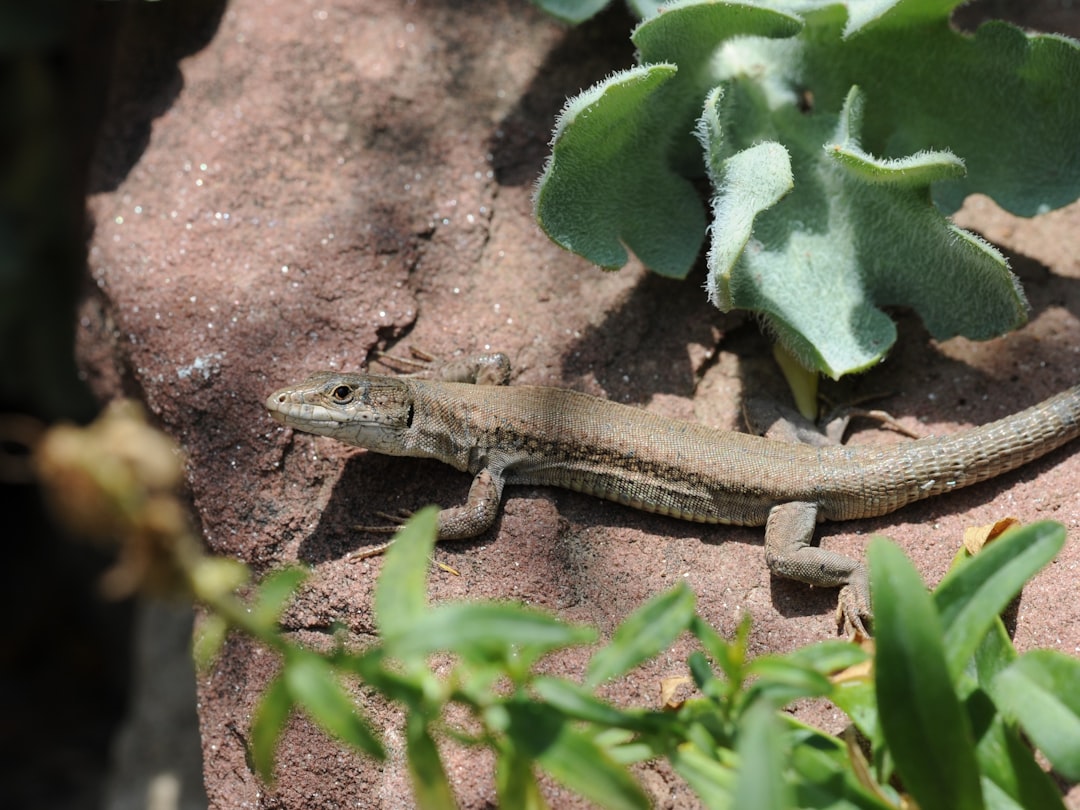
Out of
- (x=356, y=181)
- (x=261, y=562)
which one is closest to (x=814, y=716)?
(x=261, y=562)

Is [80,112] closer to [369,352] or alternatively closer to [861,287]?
[369,352]

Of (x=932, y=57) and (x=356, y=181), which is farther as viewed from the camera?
(x=356, y=181)

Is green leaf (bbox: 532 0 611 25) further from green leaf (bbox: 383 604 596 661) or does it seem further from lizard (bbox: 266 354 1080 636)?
green leaf (bbox: 383 604 596 661)

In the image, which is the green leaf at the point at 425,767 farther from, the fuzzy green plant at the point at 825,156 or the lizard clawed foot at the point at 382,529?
the fuzzy green plant at the point at 825,156

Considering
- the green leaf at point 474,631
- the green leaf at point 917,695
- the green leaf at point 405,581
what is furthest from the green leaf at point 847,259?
the green leaf at point 474,631

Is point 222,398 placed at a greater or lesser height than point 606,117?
lesser

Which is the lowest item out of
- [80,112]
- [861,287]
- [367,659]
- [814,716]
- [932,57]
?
[80,112]
